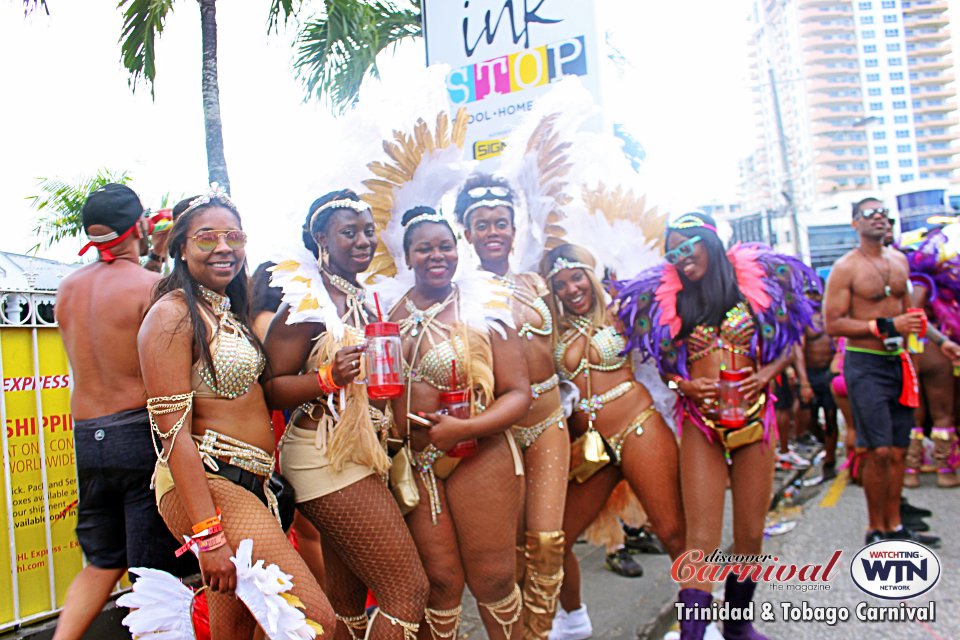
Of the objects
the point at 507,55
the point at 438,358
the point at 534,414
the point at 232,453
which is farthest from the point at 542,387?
the point at 507,55

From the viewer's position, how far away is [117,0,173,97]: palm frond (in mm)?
7102

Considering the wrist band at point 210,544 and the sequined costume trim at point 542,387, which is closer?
the wrist band at point 210,544

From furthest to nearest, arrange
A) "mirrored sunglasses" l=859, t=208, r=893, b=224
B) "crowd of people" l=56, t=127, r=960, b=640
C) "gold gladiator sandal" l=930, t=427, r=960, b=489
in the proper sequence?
"gold gladiator sandal" l=930, t=427, r=960, b=489 → "mirrored sunglasses" l=859, t=208, r=893, b=224 → "crowd of people" l=56, t=127, r=960, b=640

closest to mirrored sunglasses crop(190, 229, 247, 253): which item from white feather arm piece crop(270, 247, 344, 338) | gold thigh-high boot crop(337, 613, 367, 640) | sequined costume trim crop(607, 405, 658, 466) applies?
white feather arm piece crop(270, 247, 344, 338)

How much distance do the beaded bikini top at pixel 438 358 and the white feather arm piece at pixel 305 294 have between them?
35cm

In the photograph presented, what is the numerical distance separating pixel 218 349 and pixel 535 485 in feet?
5.11

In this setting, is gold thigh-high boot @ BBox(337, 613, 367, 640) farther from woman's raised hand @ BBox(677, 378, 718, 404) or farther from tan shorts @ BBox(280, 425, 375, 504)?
woman's raised hand @ BBox(677, 378, 718, 404)

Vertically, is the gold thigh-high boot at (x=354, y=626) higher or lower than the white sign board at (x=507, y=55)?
lower

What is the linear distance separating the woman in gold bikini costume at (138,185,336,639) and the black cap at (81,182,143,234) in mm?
577

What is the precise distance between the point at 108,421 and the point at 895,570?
12.9 feet

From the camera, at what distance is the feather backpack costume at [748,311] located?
11.1 feet

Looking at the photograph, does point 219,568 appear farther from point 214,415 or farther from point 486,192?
point 486,192

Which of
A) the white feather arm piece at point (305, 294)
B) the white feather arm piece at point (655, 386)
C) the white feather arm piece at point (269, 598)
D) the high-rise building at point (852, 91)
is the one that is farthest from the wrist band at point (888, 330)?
the high-rise building at point (852, 91)

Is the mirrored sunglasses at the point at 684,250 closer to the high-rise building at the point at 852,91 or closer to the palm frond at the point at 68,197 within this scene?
the palm frond at the point at 68,197
